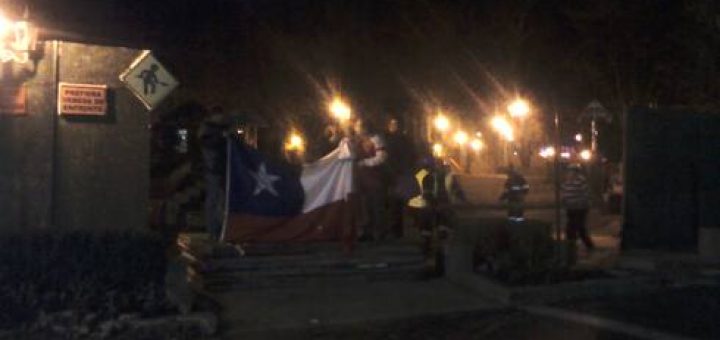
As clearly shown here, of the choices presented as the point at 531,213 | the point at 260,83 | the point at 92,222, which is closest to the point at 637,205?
the point at 92,222

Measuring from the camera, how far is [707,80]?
2384cm

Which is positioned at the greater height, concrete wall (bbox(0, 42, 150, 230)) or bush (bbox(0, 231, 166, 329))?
concrete wall (bbox(0, 42, 150, 230))

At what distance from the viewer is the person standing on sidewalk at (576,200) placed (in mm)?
17875

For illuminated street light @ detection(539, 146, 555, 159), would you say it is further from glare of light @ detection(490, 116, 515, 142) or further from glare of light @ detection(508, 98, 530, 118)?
glare of light @ detection(508, 98, 530, 118)

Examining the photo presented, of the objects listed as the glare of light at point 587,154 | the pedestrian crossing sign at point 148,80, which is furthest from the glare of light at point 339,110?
the pedestrian crossing sign at point 148,80

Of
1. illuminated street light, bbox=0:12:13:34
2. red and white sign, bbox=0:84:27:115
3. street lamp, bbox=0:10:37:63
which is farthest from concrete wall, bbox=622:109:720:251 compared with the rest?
illuminated street light, bbox=0:12:13:34

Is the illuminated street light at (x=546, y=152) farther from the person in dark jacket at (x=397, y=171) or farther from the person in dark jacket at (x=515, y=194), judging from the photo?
the person in dark jacket at (x=397, y=171)

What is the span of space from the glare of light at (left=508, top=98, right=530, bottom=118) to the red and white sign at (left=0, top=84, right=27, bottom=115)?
79.1 ft

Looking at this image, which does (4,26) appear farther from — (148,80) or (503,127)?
(503,127)

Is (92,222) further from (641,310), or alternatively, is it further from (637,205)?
(637,205)

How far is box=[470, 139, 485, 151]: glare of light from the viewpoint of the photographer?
45.0 meters

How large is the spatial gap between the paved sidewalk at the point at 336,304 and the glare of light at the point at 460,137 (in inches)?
1145

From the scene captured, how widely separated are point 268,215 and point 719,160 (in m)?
7.92

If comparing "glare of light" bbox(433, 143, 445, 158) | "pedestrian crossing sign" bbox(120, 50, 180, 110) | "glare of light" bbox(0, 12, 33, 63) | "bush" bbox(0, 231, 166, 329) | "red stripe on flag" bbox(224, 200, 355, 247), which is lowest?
"bush" bbox(0, 231, 166, 329)
